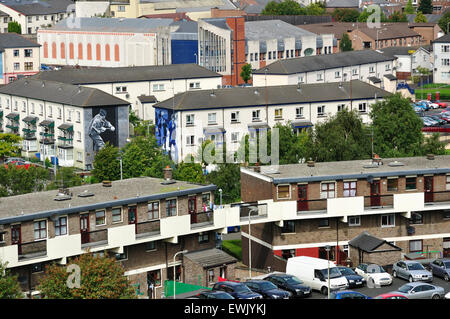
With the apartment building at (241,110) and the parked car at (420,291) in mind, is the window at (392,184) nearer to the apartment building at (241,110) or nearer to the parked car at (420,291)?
the parked car at (420,291)

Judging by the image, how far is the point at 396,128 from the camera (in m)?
55.0

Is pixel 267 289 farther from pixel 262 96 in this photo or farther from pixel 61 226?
pixel 262 96

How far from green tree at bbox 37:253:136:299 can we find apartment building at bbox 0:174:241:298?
2742mm

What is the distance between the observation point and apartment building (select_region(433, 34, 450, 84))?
9994cm

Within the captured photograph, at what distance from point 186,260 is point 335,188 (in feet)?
21.9

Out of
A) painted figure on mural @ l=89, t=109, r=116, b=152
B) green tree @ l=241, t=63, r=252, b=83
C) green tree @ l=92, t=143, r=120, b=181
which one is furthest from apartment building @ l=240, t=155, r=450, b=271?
green tree @ l=241, t=63, r=252, b=83

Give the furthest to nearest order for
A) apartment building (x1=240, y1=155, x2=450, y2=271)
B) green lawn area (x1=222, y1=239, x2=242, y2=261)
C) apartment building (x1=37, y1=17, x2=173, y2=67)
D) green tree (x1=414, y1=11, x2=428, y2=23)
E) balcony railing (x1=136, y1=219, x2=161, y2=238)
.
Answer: green tree (x1=414, y1=11, x2=428, y2=23), apartment building (x1=37, y1=17, x2=173, y2=67), green lawn area (x1=222, y1=239, x2=242, y2=261), apartment building (x1=240, y1=155, x2=450, y2=271), balcony railing (x1=136, y1=219, x2=161, y2=238)

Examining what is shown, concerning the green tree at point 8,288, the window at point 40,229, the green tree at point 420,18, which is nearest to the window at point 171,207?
the window at point 40,229

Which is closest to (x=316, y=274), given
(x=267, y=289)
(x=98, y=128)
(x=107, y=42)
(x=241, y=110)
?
(x=267, y=289)

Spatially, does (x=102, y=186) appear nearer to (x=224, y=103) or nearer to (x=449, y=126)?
(x=224, y=103)

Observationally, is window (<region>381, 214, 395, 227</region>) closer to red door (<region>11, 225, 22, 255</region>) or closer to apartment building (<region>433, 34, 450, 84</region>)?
red door (<region>11, 225, 22, 255</region>)

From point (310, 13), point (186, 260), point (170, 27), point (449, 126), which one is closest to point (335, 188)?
point (186, 260)

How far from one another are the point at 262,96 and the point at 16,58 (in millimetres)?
39266

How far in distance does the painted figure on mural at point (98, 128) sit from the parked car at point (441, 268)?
3307 cm
